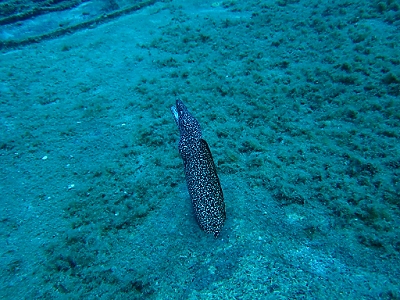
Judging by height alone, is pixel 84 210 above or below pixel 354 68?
below

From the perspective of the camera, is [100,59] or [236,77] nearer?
[236,77]

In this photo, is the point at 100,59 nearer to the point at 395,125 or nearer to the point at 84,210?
the point at 84,210

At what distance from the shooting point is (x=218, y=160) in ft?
14.6

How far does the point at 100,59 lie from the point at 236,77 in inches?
173

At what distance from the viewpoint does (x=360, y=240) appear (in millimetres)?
3154

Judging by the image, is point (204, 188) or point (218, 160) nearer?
point (204, 188)

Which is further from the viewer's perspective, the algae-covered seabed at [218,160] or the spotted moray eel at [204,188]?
the spotted moray eel at [204,188]

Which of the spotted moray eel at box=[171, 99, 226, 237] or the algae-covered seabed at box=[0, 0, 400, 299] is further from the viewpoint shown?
the spotted moray eel at box=[171, 99, 226, 237]

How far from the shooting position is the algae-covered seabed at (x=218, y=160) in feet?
10.1

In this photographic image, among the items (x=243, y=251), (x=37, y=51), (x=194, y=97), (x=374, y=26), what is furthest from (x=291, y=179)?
(x=37, y=51)

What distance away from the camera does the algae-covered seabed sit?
10.1 feet

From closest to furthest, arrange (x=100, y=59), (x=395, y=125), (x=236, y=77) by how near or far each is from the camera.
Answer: (x=395, y=125) < (x=236, y=77) < (x=100, y=59)

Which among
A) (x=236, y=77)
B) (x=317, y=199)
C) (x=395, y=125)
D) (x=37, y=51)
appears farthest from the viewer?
(x=37, y=51)

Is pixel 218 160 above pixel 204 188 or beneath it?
beneath
